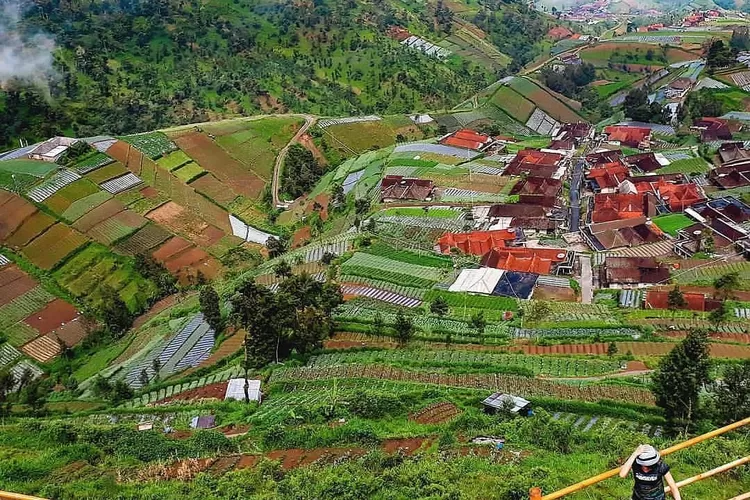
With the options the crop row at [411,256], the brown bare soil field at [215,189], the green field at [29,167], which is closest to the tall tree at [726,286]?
the crop row at [411,256]

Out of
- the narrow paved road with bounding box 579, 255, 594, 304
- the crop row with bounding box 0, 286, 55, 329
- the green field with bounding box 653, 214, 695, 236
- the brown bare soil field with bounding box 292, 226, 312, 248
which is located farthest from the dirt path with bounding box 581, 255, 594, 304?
the crop row with bounding box 0, 286, 55, 329

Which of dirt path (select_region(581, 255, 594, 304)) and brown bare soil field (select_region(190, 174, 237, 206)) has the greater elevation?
→ dirt path (select_region(581, 255, 594, 304))

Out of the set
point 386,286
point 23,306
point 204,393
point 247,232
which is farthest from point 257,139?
point 204,393

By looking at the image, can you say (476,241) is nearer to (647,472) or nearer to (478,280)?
(478,280)

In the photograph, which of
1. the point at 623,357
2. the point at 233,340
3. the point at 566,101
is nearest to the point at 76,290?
the point at 233,340

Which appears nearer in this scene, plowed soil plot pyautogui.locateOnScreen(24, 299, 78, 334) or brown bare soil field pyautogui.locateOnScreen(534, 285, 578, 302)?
brown bare soil field pyautogui.locateOnScreen(534, 285, 578, 302)

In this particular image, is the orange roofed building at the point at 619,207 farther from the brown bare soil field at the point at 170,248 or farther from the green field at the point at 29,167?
the green field at the point at 29,167

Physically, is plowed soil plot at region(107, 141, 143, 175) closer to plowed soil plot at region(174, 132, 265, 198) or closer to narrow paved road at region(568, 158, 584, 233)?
plowed soil plot at region(174, 132, 265, 198)
